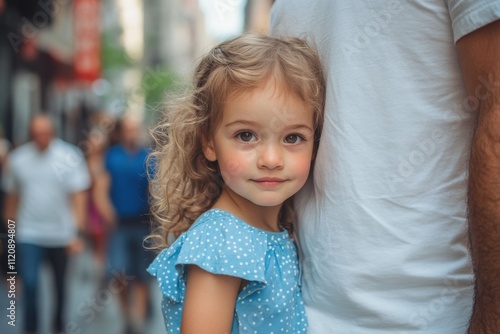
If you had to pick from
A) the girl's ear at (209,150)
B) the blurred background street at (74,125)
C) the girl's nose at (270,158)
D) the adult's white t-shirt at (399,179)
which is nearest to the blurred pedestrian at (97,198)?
the blurred background street at (74,125)

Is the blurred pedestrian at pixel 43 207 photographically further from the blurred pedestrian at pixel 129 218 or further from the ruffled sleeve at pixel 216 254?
the ruffled sleeve at pixel 216 254

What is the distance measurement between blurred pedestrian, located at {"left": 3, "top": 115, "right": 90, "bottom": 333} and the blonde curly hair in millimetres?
4559

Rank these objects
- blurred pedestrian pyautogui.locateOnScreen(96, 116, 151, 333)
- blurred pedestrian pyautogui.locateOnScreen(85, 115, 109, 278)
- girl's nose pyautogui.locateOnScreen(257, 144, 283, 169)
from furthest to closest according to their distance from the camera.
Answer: blurred pedestrian pyautogui.locateOnScreen(85, 115, 109, 278), blurred pedestrian pyautogui.locateOnScreen(96, 116, 151, 333), girl's nose pyautogui.locateOnScreen(257, 144, 283, 169)

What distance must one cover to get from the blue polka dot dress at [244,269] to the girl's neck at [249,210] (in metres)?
0.03

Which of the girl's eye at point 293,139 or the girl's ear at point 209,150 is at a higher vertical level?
the girl's eye at point 293,139

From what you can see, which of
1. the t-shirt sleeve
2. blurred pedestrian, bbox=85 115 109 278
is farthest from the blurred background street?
the t-shirt sleeve

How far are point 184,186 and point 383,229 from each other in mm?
654

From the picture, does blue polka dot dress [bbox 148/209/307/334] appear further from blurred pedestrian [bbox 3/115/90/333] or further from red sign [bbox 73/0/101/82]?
red sign [bbox 73/0/101/82]

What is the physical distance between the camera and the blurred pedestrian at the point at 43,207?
619cm

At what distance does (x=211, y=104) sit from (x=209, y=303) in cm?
54

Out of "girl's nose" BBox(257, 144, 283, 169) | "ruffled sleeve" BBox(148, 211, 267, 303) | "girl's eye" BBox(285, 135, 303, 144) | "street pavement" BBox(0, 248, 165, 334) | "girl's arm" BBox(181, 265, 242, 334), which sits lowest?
"street pavement" BBox(0, 248, 165, 334)

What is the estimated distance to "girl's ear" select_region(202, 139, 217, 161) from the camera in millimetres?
1768

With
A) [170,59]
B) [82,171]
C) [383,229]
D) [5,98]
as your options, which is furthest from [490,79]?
[170,59]

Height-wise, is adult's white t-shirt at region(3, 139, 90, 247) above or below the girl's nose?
below
